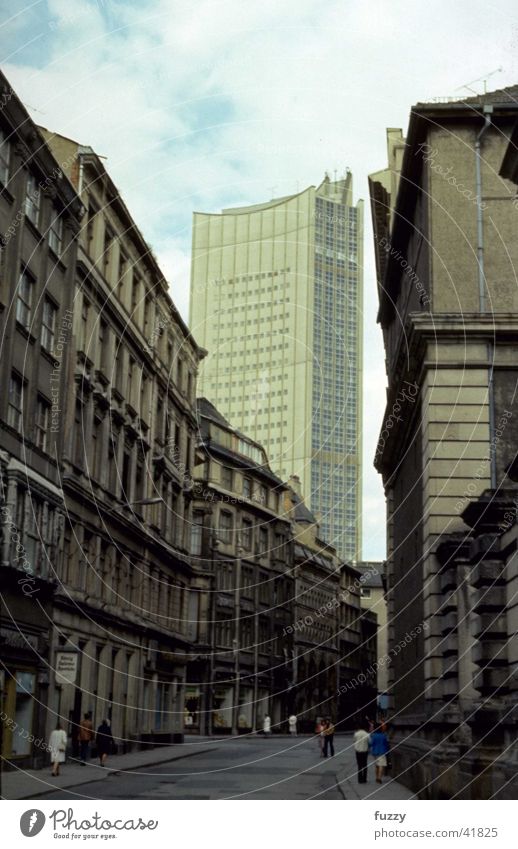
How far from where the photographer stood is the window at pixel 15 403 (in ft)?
75.5

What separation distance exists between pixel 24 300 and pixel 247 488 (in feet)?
169

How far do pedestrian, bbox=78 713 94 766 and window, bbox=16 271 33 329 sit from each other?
913 cm

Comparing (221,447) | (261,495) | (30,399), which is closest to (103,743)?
(30,399)

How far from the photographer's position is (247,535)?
73625mm

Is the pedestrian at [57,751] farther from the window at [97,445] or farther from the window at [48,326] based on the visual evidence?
the window at [97,445]

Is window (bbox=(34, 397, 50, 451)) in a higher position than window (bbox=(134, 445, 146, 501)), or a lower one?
lower

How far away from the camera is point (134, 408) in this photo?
38.8 m

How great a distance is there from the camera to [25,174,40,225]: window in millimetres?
23688

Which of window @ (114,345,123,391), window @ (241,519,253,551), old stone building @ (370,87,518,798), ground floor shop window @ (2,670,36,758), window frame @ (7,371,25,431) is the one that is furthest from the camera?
window @ (241,519,253,551)

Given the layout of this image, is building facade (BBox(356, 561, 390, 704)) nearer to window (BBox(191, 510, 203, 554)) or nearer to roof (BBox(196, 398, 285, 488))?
window (BBox(191, 510, 203, 554))

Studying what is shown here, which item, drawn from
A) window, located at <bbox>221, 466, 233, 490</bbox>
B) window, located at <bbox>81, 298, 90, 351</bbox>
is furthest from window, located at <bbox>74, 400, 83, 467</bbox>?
window, located at <bbox>221, 466, 233, 490</bbox>

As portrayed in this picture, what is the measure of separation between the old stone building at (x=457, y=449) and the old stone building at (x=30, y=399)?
7.28m

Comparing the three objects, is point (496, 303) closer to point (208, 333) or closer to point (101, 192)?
point (208, 333)

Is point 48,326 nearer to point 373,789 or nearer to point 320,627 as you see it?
point 373,789
